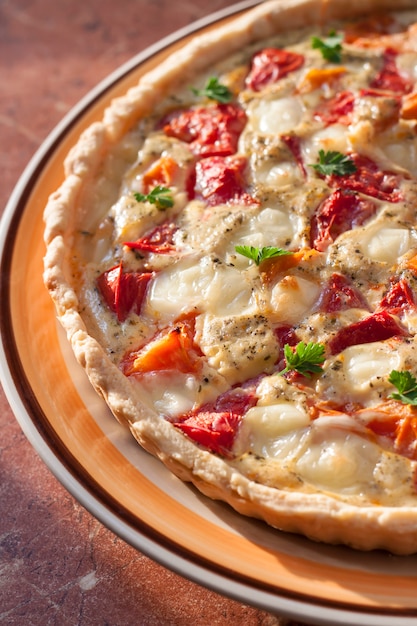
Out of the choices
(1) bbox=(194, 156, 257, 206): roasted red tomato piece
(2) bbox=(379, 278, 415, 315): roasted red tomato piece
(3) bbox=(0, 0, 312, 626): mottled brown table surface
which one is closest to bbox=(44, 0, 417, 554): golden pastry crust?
(1) bbox=(194, 156, 257, 206): roasted red tomato piece

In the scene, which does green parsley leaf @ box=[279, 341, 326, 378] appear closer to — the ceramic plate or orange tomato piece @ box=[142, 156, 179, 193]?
the ceramic plate

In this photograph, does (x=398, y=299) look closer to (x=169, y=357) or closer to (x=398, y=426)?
(x=398, y=426)

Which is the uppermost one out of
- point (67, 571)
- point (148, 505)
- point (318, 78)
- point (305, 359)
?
point (318, 78)

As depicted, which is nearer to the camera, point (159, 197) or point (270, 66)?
point (159, 197)

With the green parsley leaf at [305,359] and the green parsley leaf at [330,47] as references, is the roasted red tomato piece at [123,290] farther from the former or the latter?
the green parsley leaf at [330,47]

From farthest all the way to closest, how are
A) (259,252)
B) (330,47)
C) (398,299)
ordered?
(330,47), (259,252), (398,299)

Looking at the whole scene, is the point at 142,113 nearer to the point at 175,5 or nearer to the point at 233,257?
the point at 233,257

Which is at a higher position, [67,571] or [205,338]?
[205,338]

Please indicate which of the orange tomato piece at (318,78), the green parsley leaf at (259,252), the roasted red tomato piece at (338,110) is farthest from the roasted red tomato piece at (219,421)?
the orange tomato piece at (318,78)

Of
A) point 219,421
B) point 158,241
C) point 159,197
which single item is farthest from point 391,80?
point 219,421
